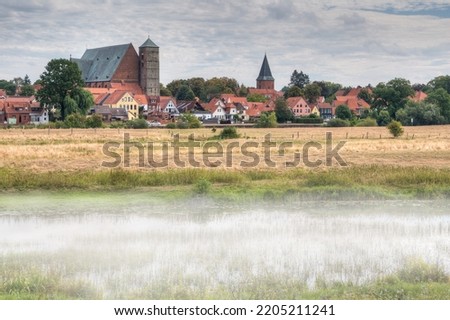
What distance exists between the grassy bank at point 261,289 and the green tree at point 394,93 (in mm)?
80245

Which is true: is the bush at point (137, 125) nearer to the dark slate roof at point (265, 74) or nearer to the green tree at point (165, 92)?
the green tree at point (165, 92)

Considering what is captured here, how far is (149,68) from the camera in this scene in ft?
423

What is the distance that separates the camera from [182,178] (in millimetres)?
24953

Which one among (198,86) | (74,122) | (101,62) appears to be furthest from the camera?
(198,86)

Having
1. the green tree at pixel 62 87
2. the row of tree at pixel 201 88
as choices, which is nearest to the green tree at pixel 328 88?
the row of tree at pixel 201 88

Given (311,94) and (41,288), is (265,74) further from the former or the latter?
(41,288)

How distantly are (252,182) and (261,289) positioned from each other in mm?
13461

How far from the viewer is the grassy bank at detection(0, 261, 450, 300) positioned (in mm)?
11180

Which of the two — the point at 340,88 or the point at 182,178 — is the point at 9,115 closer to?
the point at 182,178

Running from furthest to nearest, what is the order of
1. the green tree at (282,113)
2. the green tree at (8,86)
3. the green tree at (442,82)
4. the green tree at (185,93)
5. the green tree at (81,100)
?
the green tree at (8,86), the green tree at (185,93), the green tree at (442,82), the green tree at (282,113), the green tree at (81,100)

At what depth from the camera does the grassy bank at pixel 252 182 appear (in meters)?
23.1

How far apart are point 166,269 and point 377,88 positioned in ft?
274

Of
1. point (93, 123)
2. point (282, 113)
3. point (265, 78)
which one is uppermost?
point (265, 78)

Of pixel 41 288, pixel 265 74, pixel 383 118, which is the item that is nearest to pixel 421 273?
pixel 41 288
